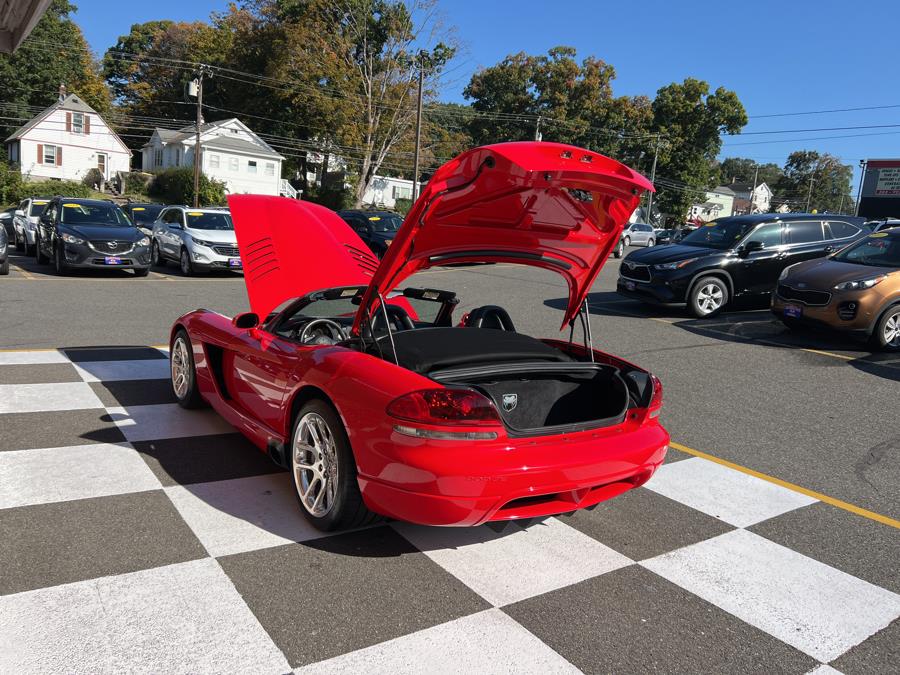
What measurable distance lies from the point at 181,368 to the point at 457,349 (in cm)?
285

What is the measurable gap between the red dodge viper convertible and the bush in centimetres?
4655

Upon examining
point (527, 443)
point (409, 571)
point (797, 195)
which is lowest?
point (409, 571)

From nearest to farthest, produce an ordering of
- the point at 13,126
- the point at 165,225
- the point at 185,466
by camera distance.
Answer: the point at 185,466
the point at 165,225
the point at 13,126

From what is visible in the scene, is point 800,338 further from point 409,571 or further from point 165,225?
point 165,225

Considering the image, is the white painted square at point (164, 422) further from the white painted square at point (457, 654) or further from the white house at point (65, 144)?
the white house at point (65, 144)

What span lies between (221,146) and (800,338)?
51955 millimetres

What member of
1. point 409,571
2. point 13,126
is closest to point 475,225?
point 409,571

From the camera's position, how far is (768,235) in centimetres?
1272

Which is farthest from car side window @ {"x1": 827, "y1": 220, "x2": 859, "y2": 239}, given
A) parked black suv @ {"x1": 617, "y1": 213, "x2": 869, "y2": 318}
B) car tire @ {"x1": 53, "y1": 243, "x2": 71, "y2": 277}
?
car tire @ {"x1": 53, "y1": 243, "x2": 71, "y2": 277}

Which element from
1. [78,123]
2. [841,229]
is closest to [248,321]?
[841,229]

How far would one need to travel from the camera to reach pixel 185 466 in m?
4.39

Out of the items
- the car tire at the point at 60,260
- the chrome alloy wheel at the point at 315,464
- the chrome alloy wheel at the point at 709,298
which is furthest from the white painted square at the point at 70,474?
the car tire at the point at 60,260

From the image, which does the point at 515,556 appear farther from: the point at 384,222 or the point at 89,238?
the point at 384,222

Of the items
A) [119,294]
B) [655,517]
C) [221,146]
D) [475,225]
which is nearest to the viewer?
[475,225]
